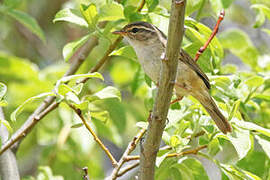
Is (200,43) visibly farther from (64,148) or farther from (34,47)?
(34,47)

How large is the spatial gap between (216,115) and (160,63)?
421mm

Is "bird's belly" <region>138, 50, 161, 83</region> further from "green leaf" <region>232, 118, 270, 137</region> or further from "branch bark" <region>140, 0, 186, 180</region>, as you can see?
"branch bark" <region>140, 0, 186, 180</region>

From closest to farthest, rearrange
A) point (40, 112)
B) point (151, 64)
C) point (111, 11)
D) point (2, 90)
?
1. point (2, 90)
2. point (111, 11)
3. point (151, 64)
4. point (40, 112)

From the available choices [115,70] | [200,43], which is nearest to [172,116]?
[200,43]

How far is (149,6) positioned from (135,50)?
Result: 0.93ft

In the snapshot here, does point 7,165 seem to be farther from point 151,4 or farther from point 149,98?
point 151,4

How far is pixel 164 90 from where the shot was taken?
1816 mm

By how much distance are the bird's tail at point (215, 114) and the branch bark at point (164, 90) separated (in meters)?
0.43

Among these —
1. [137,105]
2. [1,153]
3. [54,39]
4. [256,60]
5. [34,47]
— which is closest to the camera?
[1,153]

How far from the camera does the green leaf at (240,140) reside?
2152mm

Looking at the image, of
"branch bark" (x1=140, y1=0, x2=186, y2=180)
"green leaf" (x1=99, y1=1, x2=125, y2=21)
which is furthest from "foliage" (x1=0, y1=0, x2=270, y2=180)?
"branch bark" (x1=140, y1=0, x2=186, y2=180)

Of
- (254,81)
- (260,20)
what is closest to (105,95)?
(254,81)

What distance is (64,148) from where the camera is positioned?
3.58 metres

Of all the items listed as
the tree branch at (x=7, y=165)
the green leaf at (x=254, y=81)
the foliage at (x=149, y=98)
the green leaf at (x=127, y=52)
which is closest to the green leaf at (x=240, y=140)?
the foliage at (x=149, y=98)
